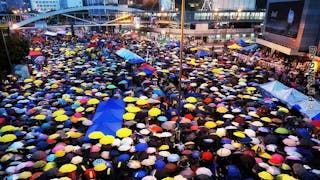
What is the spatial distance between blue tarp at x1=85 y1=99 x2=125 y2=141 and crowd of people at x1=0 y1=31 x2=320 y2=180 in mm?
345

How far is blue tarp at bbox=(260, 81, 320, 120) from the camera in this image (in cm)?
1374

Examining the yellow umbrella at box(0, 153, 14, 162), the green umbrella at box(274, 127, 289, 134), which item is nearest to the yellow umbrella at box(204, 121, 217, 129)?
the green umbrella at box(274, 127, 289, 134)

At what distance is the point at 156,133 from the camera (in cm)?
1255

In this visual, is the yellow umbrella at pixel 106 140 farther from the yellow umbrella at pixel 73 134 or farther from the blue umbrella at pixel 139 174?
the blue umbrella at pixel 139 174

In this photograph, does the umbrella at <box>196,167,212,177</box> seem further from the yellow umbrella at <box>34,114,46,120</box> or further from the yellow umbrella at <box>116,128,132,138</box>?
the yellow umbrella at <box>34,114,46,120</box>

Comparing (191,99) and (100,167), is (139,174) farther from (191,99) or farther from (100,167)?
(191,99)

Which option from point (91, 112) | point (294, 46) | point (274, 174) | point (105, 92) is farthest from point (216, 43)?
point (274, 174)

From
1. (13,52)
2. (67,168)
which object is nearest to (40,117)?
(67,168)

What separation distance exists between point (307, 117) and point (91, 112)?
12.2m

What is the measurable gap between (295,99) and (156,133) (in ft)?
29.4

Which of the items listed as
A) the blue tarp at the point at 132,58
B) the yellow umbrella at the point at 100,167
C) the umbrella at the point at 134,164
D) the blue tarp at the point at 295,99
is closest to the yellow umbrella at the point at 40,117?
the yellow umbrella at the point at 100,167

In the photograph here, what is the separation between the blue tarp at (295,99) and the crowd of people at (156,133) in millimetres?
405

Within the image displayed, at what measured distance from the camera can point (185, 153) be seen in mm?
10984

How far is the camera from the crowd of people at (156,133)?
10.0 m
